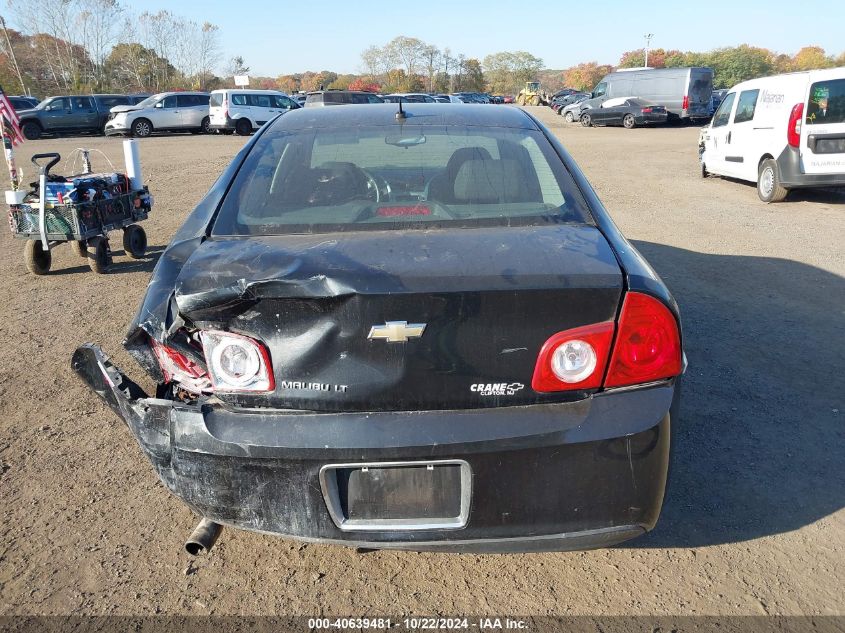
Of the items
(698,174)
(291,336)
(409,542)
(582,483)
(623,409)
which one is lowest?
(698,174)

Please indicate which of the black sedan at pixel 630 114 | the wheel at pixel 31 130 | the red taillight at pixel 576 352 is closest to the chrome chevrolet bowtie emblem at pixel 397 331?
the red taillight at pixel 576 352

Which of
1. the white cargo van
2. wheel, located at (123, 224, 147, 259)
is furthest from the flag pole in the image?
the white cargo van

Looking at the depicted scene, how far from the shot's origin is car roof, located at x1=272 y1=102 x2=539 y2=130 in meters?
3.21

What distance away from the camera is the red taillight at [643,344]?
2.04m

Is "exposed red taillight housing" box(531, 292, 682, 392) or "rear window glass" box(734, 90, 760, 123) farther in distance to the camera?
"rear window glass" box(734, 90, 760, 123)

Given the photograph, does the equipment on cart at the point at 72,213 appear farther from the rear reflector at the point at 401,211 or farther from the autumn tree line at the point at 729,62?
the autumn tree line at the point at 729,62

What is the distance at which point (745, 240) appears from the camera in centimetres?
779

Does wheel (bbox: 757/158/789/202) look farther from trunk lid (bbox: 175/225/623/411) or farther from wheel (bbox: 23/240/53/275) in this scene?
wheel (bbox: 23/240/53/275)

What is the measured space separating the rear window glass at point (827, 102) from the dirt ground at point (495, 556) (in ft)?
16.5

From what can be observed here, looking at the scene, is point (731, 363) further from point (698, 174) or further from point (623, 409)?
point (698, 174)

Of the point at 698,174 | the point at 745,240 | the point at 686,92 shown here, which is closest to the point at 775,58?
the point at 686,92

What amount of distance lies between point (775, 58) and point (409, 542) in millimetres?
114586

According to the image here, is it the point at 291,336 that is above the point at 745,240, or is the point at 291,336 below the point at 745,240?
above

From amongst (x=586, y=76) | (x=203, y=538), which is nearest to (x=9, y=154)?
Result: (x=203, y=538)
